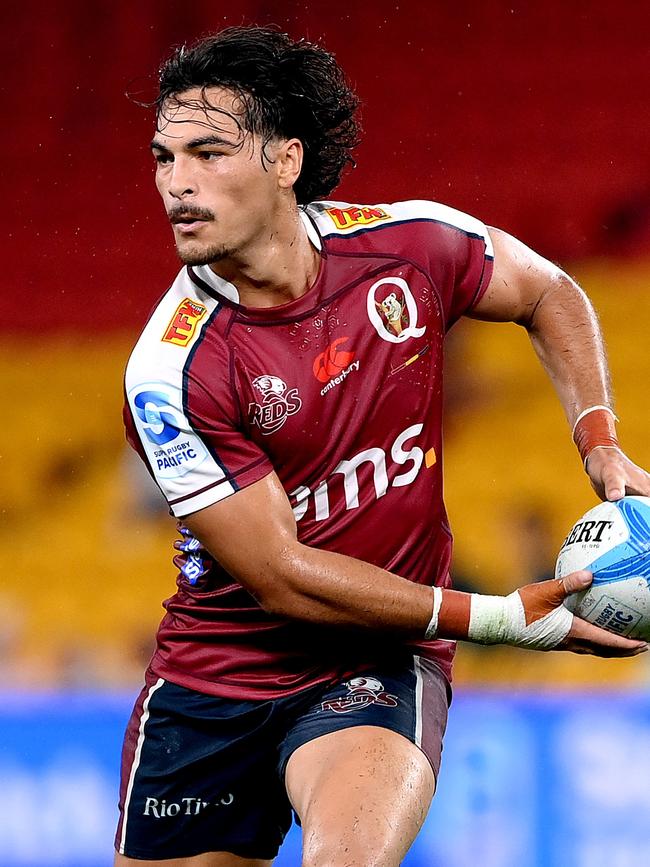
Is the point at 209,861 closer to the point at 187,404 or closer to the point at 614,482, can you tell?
the point at 187,404

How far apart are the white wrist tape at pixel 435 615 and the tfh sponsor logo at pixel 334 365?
1.54ft

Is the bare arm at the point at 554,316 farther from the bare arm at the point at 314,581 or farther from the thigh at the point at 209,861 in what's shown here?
the thigh at the point at 209,861

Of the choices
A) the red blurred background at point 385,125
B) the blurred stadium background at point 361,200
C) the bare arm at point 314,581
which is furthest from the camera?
the red blurred background at point 385,125

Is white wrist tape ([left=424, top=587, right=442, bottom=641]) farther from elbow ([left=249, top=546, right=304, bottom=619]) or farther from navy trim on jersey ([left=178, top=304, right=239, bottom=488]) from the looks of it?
navy trim on jersey ([left=178, top=304, right=239, bottom=488])

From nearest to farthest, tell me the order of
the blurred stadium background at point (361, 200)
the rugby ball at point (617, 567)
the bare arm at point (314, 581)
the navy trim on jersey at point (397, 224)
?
the rugby ball at point (617, 567) < the bare arm at point (314, 581) < the navy trim on jersey at point (397, 224) < the blurred stadium background at point (361, 200)

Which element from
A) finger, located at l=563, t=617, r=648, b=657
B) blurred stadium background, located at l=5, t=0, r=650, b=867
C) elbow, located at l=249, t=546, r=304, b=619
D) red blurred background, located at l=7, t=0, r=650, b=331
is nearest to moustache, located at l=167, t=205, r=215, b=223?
elbow, located at l=249, t=546, r=304, b=619

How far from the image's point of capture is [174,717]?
10.5 ft

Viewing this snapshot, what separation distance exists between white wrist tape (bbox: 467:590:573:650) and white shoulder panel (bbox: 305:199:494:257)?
2.83 feet

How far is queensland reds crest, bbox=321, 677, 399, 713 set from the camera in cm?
287

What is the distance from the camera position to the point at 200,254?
282cm

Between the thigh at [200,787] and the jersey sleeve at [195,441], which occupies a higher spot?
the jersey sleeve at [195,441]

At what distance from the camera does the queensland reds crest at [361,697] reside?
287 cm

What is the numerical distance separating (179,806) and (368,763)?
2.33ft

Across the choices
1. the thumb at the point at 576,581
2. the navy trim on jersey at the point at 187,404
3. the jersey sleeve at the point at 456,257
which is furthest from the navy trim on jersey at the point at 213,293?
the thumb at the point at 576,581
